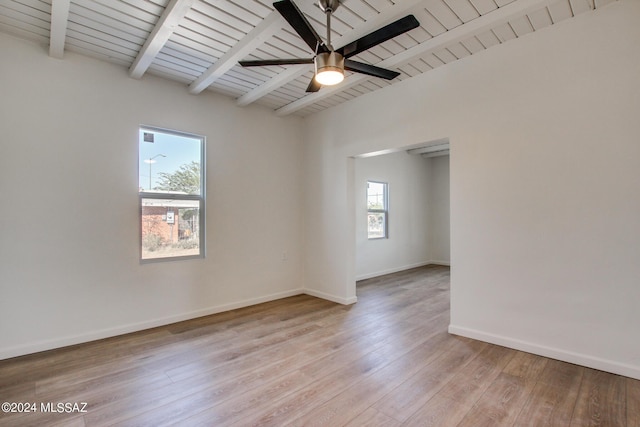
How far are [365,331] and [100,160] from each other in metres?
3.34

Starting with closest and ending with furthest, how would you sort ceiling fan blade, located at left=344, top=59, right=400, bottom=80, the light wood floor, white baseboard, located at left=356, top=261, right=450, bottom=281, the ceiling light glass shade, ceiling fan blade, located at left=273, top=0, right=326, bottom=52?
ceiling fan blade, located at left=273, top=0, right=326, bottom=52
the light wood floor
the ceiling light glass shade
ceiling fan blade, located at left=344, top=59, right=400, bottom=80
white baseboard, located at left=356, top=261, right=450, bottom=281

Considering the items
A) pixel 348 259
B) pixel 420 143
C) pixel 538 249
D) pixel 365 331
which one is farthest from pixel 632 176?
pixel 348 259

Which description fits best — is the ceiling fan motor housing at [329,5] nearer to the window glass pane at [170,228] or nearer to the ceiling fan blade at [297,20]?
the ceiling fan blade at [297,20]

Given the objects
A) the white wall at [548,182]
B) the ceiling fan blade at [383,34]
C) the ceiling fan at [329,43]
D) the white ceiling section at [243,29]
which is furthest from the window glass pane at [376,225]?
the ceiling fan blade at [383,34]

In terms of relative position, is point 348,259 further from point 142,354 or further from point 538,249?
point 142,354

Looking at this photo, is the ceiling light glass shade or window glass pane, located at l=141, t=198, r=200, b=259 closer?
the ceiling light glass shade

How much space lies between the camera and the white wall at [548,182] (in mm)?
2430

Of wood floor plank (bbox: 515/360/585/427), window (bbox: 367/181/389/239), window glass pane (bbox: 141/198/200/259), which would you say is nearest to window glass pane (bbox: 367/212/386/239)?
window (bbox: 367/181/389/239)

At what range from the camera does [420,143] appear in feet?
11.7

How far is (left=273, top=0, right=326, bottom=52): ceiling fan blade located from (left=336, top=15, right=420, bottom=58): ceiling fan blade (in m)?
0.23

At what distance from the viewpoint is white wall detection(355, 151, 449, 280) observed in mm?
6281

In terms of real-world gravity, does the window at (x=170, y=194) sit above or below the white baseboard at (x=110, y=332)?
above

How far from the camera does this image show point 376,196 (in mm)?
6676

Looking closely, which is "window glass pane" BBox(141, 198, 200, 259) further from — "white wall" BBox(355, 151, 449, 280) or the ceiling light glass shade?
"white wall" BBox(355, 151, 449, 280)
